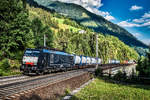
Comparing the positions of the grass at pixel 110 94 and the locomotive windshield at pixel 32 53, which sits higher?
the locomotive windshield at pixel 32 53

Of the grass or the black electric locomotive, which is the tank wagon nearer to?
the black electric locomotive

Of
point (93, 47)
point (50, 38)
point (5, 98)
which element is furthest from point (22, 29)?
point (93, 47)

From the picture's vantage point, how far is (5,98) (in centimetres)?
857

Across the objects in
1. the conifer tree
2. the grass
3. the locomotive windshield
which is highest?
the conifer tree

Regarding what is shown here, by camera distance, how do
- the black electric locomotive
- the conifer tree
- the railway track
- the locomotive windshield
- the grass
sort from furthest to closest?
the conifer tree → the locomotive windshield → the black electric locomotive → the grass → the railway track

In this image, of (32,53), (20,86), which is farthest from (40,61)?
(20,86)

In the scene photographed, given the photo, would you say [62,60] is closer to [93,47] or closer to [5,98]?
[5,98]

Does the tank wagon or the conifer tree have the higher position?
the conifer tree

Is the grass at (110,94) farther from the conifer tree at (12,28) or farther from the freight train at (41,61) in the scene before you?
the conifer tree at (12,28)

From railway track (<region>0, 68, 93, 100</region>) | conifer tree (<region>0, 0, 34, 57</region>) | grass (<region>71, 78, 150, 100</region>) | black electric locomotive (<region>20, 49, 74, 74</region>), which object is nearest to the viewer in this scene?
railway track (<region>0, 68, 93, 100</region>)

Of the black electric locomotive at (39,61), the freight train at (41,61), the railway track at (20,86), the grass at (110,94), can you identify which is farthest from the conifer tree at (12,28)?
the grass at (110,94)

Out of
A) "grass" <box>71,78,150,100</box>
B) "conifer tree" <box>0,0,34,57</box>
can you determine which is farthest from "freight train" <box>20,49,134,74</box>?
"conifer tree" <box>0,0,34,57</box>

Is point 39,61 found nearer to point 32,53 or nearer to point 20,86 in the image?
point 32,53

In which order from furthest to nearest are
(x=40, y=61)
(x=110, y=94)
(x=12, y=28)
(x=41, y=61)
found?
(x=12, y=28) < (x=41, y=61) < (x=40, y=61) < (x=110, y=94)
